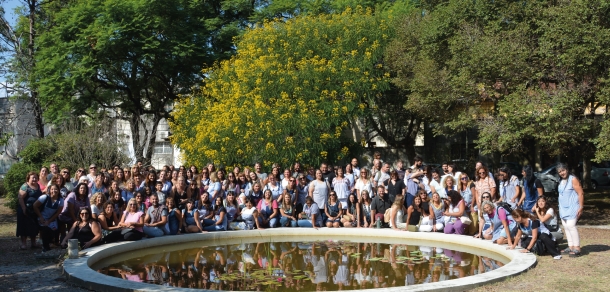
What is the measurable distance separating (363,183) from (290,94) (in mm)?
7146

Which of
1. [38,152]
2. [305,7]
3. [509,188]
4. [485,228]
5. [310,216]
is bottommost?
[485,228]

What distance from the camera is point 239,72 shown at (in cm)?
2253

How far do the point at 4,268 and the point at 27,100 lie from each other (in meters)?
21.5

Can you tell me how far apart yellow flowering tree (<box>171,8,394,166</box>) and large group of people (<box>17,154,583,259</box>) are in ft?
13.1

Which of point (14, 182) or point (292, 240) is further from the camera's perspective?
point (14, 182)

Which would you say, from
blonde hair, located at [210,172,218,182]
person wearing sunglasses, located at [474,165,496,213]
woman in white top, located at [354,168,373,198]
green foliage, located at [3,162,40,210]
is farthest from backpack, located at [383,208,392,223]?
green foliage, located at [3,162,40,210]

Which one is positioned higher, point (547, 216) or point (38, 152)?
point (38, 152)

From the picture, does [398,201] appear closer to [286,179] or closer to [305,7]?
[286,179]

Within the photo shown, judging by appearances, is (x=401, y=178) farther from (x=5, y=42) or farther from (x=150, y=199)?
(x=5, y=42)

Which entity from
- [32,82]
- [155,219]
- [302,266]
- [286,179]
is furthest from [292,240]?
[32,82]


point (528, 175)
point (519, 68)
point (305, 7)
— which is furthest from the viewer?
point (305, 7)

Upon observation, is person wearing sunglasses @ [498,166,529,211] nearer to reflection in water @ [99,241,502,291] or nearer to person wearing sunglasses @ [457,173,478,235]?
person wearing sunglasses @ [457,173,478,235]

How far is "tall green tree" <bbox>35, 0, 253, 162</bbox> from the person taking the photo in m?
27.2

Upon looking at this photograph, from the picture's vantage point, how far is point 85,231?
12383mm
